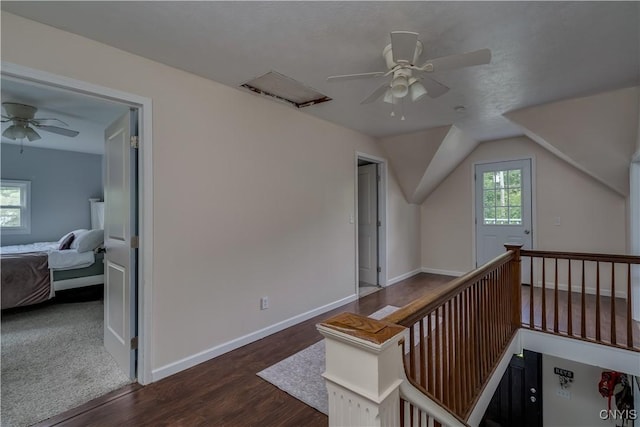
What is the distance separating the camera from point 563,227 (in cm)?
433

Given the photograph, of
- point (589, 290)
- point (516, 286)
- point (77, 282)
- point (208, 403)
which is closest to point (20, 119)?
point (77, 282)

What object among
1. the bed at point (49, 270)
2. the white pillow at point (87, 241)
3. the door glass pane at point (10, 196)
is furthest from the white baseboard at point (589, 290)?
the door glass pane at point (10, 196)

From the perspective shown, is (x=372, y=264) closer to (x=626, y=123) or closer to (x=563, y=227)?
(x=563, y=227)

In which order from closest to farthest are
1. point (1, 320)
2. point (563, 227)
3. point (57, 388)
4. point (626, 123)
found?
1. point (57, 388)
2. point (626, 123)
3. point (1, 320)
4. point (563, 227)

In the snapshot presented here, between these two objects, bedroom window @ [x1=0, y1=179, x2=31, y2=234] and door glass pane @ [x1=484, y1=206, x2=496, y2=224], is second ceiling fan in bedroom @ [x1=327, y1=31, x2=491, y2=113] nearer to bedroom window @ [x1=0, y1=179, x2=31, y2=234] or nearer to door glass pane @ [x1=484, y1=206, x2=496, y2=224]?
door glass pane @ [x1=484, y1=206, x2=496, y2=224]

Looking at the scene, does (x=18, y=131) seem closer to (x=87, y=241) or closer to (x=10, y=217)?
(x=87, y=241)

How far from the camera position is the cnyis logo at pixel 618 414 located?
128 inches

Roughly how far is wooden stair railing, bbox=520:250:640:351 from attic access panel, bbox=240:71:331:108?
2.61 m

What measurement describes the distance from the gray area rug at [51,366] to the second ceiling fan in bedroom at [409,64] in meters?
2.76

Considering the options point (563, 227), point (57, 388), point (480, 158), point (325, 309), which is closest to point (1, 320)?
point (57, 388)

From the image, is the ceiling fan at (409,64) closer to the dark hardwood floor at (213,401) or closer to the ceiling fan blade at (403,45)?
the ceiling fan blade at (403,45)

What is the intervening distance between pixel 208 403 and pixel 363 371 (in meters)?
1.64

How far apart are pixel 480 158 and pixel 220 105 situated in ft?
14.4

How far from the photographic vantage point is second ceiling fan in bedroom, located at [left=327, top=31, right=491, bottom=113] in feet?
5.36
